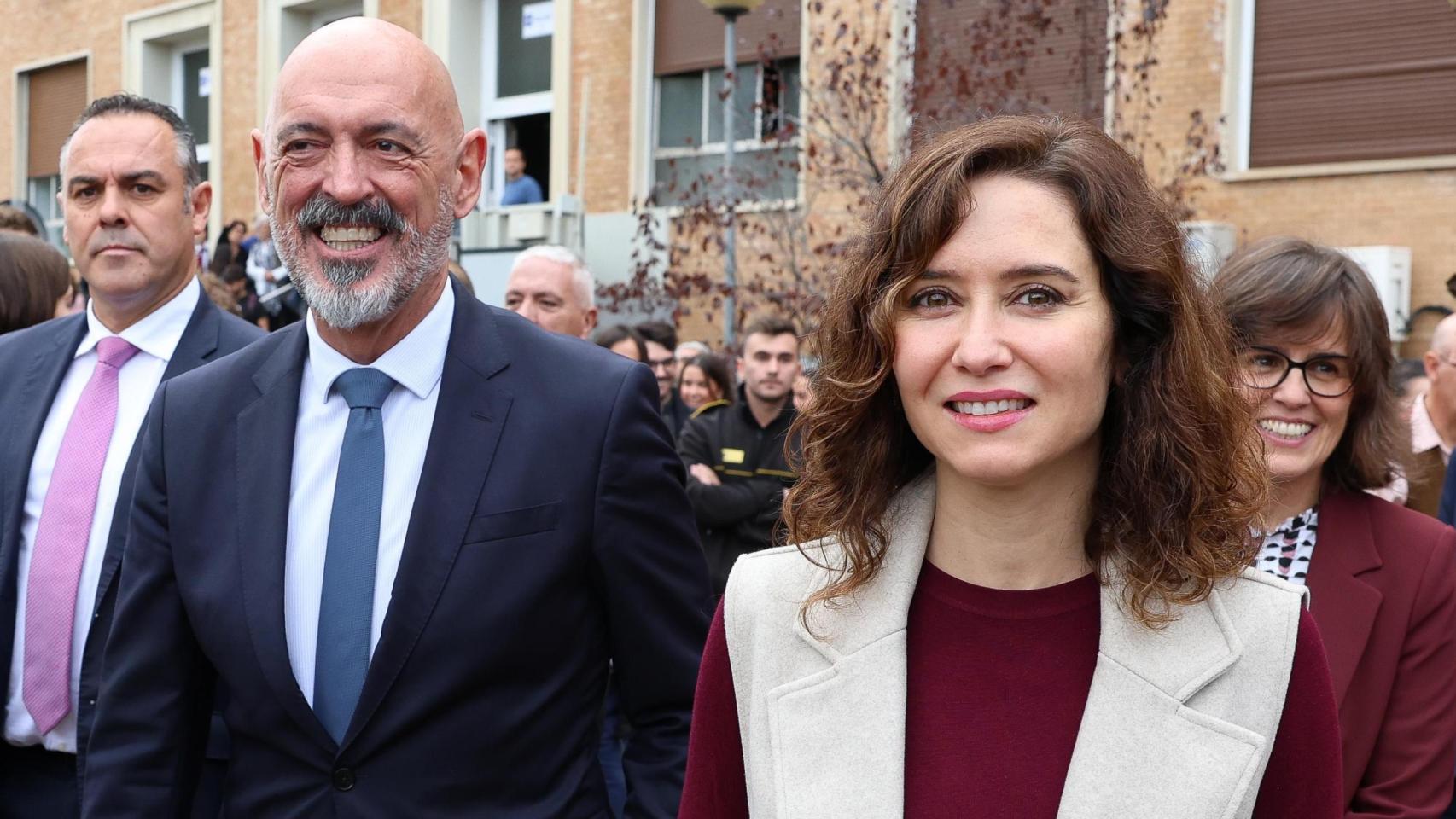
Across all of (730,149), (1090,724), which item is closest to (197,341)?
(1090,724)

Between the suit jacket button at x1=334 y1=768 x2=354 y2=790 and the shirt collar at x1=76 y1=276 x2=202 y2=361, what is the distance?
60.1 inches

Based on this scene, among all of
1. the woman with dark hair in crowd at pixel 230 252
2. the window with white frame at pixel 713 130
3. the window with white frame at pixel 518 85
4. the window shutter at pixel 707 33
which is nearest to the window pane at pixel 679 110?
the window with white frame at pixel 713 130

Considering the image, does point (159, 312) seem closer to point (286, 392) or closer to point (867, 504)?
point (286, 392)

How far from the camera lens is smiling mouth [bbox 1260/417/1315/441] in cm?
328

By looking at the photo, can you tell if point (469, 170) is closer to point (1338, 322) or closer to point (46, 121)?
point (1338, 322)

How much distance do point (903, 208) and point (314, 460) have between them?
1221 millimetres

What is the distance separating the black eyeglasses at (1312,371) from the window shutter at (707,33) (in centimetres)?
1207

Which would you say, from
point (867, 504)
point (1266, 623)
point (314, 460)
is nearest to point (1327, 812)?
point (1266, 623)

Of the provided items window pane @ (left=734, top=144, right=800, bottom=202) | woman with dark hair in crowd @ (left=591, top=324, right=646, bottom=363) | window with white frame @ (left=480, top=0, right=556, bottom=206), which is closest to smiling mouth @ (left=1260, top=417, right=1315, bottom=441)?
woman with dark hair in crowd @ (left=591, top=324, right=646, bottom=363)

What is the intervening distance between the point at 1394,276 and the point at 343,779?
1043 centimetres

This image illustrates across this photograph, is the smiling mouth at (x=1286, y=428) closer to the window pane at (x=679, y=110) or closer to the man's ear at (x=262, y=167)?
the man's ear at (x=262, y=167)

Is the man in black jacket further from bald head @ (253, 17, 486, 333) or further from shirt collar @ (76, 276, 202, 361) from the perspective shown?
bald head @ (253, 17, 486, 333)

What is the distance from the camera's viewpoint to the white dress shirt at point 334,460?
2668 millimetres

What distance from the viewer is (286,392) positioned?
284 cm
